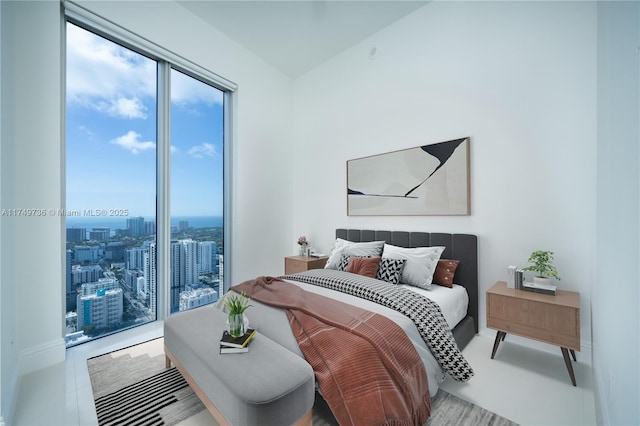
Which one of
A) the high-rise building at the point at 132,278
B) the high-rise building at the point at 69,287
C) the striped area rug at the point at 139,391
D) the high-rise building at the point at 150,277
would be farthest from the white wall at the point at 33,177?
the high-rise building at the point at 150,277

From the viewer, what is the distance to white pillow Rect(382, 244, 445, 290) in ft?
7.84

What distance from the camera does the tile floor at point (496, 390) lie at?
1549 mm

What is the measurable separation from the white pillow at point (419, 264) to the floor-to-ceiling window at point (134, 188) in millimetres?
2465

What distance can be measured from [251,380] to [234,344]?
0.28 m

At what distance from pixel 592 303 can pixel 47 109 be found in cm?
454

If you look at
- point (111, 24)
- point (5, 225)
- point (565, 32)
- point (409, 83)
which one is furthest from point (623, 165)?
point (111, 24)

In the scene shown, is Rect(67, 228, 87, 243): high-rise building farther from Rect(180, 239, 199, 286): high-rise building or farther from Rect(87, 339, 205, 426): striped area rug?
Rect(87, 339, 205, 426): striped area rug

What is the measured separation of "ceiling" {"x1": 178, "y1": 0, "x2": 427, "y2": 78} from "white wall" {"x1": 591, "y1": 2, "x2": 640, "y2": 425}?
2286 mm

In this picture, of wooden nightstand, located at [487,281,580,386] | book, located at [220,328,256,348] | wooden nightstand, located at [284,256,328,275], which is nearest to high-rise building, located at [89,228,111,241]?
book, located at [220,328,256,348]

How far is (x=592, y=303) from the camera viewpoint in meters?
1.97

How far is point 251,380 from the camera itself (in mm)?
1187

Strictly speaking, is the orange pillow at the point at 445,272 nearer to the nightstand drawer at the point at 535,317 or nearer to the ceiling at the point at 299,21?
the nightstand drawer at the point at 535,317

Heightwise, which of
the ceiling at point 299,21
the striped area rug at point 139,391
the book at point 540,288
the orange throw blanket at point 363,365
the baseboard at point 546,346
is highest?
the ceiling at point 299,21

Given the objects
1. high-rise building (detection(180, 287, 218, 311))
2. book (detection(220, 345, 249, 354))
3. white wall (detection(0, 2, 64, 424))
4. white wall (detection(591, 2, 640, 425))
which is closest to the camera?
white wall (detection(591, 2, 640, 425))
